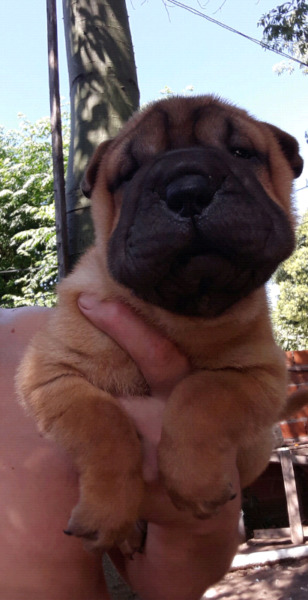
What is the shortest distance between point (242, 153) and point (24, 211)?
52.4ft

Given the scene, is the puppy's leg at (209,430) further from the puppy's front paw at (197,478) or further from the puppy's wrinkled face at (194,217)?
the puppy's wrinkled face at (194,217)

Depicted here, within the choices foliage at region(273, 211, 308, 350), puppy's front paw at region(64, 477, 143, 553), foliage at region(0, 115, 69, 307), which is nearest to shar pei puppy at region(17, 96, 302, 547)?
puppy's front paw at region(64, 477, 143, 553)

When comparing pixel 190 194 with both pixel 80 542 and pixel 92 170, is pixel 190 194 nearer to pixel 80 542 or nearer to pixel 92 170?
pixel 92 170

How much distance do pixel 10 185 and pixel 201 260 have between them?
19023mm

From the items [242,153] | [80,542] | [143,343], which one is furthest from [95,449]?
[242,153]

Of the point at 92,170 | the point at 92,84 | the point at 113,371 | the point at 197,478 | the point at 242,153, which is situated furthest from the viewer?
the point at 92,84

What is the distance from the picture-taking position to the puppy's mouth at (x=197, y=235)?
1.87 meters

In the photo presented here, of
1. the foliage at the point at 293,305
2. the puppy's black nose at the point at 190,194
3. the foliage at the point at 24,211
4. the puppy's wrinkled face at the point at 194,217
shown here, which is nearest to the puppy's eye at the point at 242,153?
the puppy's wrinkled face at the point at 194,217

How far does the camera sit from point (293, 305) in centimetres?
1892

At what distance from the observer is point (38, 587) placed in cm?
232

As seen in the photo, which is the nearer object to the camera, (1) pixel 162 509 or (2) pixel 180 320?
(1) pixel 162 509

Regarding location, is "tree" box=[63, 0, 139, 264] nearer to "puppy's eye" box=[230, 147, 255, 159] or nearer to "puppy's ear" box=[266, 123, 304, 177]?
"puppy's ear" box=[266, 123, 304, 177]

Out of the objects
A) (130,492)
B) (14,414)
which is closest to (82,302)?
(14,414)

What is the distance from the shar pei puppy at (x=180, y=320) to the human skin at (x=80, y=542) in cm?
9
